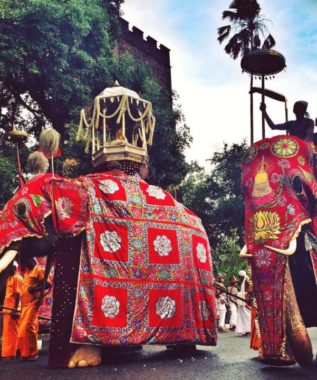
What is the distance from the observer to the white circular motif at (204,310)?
23.2 ft

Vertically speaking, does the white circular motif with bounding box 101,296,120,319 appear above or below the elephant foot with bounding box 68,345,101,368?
above

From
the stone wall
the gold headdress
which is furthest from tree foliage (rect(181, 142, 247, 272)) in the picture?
the gold headdress

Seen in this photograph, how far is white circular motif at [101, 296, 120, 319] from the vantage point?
Result: 618 cm

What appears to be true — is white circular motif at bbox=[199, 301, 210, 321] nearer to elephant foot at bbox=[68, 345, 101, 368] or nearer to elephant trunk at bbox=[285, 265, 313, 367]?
elephant foot at bbox=[68, 345, 101, 368]

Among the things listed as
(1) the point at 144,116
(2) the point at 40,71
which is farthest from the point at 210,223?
(1) the point at 144,116

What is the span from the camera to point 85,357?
596cm

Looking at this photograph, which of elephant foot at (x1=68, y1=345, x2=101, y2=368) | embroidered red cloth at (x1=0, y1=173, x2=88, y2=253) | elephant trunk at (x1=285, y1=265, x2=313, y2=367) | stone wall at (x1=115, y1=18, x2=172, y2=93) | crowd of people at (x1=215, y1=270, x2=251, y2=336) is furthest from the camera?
stone wall at (x1=115, y1=18, x2=172, y2=93)

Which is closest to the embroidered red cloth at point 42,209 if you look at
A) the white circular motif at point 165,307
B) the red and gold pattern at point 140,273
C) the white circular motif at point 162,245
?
the red and gold pattern at point 140,273

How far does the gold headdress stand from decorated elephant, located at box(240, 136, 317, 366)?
202 cm

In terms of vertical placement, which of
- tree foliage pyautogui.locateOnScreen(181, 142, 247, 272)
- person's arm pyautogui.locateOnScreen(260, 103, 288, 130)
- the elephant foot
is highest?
tree foliage pyautogui.locateOnScreen(181, 142, 247, 272)

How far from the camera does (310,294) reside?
5.50m

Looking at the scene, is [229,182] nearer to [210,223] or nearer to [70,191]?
[210,223]

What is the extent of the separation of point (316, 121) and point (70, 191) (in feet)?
9.51

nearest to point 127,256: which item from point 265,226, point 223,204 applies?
point 265,226
